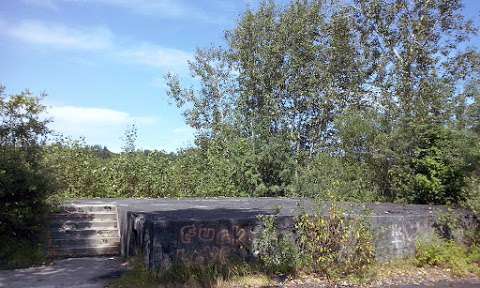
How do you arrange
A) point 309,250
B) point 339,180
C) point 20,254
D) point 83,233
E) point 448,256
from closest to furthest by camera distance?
point 309,250, point 20,254, point 448,256, point 83,233, point 339,180

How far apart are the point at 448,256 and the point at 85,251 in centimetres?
808

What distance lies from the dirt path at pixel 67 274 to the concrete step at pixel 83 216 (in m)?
1.47

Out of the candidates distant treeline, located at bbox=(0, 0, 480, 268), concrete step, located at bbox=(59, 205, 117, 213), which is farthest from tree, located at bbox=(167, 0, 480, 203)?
concrete step, located at bbox=(59, 205, 117, 213)

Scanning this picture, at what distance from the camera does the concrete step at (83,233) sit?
11249 millimetres

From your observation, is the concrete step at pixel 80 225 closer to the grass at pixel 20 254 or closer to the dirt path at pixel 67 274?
the grass at pixel 20 254

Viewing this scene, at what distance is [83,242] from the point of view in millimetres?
11297

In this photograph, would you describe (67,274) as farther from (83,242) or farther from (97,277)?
(83,242)

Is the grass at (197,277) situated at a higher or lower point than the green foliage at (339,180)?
lower

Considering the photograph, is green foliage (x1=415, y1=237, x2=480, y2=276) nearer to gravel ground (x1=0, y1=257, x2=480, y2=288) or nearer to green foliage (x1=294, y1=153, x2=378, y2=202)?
gravel ground (x1=0, y1=257, x2=480, y2=288)

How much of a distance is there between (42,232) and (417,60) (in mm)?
18389

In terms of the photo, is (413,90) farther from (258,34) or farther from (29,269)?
(29,269)

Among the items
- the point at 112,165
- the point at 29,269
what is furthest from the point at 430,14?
the point at 29,269

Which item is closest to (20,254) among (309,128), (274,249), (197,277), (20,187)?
(20,187)

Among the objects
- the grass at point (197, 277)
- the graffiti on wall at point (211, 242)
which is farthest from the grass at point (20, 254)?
the graffiti on wall at point (211, 242)
